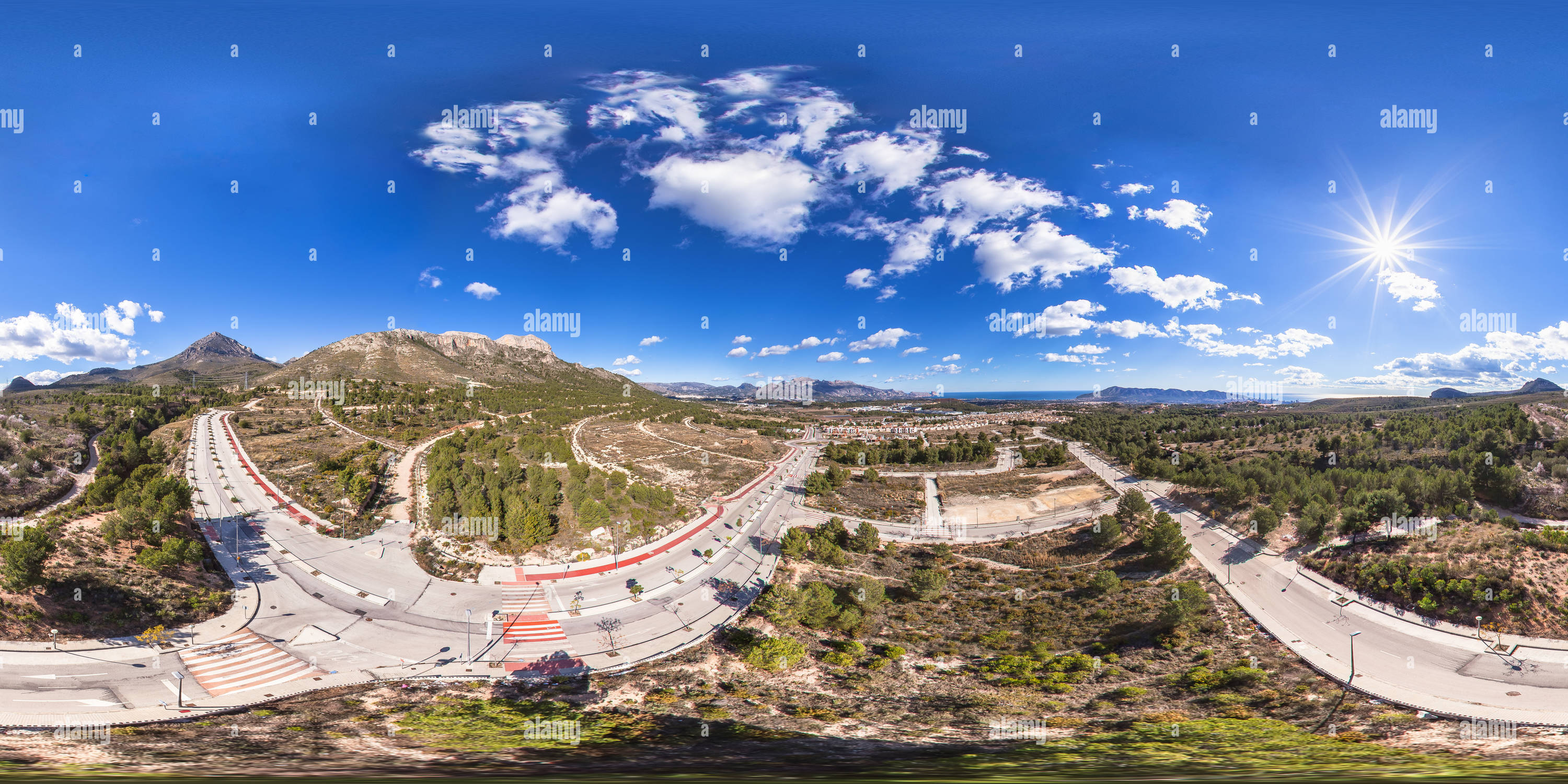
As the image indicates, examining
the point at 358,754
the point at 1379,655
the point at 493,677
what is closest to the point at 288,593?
the point at 493,677

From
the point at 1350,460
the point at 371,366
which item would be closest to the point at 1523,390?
the point at 1350,460

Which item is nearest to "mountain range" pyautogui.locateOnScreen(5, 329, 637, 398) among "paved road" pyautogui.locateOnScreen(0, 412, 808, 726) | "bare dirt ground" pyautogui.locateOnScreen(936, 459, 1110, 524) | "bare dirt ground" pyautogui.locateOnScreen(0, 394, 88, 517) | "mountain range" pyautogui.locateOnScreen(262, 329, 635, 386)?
"mountain range" pyautogui.locateOnScreen(262, 329, 635, 386)

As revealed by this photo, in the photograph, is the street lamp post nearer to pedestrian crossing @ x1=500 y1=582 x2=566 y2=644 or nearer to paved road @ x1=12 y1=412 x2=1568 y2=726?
paved road @ x1=12 y1=412 x2=1568 y2=726

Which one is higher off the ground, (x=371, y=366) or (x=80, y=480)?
(x=371, y=366)

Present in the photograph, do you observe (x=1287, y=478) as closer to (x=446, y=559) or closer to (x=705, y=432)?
(x=446, y=559)

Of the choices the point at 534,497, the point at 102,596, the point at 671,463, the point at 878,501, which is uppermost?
the point at 671,463

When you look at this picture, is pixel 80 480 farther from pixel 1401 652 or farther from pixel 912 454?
pixel 912 454
